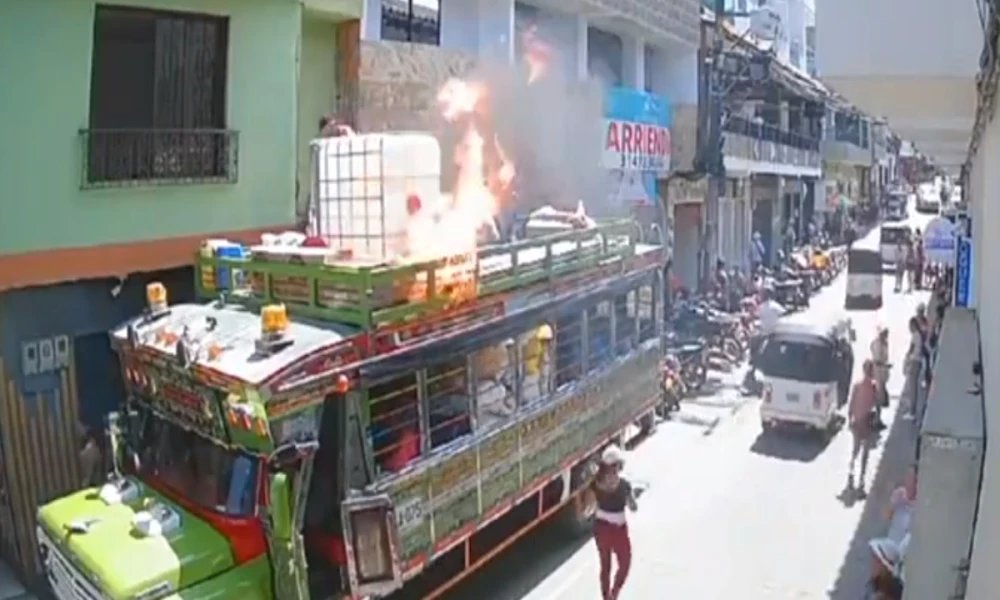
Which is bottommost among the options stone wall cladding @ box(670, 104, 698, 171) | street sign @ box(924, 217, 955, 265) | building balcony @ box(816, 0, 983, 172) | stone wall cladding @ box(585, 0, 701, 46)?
street sign @ box(924, 217, 955, 265)

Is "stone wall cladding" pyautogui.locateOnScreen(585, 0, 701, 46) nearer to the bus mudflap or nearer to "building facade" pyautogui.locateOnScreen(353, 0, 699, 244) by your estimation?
"building facade" pyautogui.locateOnScreen(353, 0, 699, 244)

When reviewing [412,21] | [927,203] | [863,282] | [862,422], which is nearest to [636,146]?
[412,21]

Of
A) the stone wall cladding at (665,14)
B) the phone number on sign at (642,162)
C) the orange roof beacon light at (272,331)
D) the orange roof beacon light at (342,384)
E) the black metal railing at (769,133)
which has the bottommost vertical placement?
the orange roof beacon light at (342,384)

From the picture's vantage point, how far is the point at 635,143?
20562 mm

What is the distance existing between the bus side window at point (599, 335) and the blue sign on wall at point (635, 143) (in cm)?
843

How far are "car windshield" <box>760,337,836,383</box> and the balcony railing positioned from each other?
313 inches

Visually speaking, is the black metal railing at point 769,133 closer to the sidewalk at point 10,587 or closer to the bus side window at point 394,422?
the bus side window at point 394,422

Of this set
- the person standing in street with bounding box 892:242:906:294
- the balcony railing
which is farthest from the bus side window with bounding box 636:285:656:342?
the person standing in street with bounding box 892:242:906:294

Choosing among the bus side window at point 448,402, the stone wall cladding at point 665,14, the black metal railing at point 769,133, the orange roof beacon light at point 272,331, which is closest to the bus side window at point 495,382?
the bus side window at point 448,402

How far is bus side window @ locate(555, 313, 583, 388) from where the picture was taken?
10.2 metres

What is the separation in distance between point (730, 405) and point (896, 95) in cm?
1004

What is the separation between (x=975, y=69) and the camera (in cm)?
649

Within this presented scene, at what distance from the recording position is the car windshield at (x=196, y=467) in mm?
7039

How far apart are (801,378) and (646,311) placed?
10.7 feet
